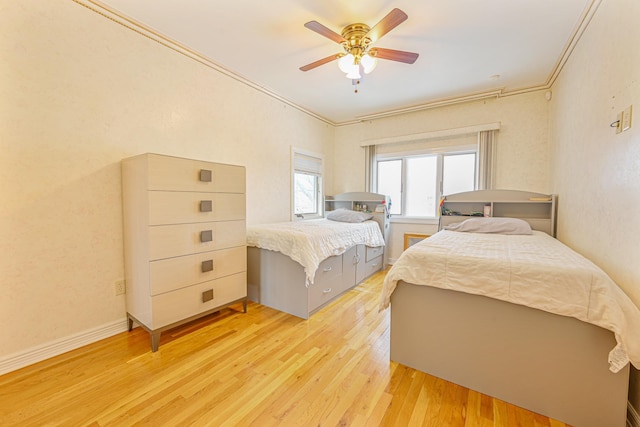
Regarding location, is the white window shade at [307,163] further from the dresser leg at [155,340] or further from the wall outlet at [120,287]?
the dresser leg at [155,340]

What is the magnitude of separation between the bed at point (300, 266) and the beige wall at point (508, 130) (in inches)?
65.6

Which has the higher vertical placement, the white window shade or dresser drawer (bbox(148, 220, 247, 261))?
the white window shade

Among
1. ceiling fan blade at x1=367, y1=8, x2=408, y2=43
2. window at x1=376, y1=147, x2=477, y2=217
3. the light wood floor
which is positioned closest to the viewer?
the light wood floor

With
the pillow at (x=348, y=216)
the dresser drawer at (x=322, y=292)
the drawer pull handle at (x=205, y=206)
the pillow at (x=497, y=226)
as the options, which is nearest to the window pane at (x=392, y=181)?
the pillow at (x=348, y=216)

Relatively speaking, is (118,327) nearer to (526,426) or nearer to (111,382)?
(111,382)

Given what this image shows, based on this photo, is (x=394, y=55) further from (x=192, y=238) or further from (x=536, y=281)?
(x=192, y=238)

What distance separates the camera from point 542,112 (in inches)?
128

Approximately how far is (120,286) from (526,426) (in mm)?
2826

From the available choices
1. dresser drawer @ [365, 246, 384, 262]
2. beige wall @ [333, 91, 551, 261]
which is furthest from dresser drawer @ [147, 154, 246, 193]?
beige wall @ [333, 91, 551, 261]

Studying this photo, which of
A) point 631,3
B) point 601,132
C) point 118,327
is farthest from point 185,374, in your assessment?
point 631,3

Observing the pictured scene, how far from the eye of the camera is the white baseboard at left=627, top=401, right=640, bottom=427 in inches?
48.8

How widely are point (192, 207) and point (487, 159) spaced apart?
364 cm

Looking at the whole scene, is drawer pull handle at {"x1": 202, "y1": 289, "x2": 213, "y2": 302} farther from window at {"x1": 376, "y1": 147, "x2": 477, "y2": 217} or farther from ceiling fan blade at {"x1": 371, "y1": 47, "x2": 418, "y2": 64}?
window at {"x1": 376, "y1": 147, "x2": 477, "y2": 217}

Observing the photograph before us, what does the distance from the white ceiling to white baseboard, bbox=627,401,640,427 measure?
8.45ft
